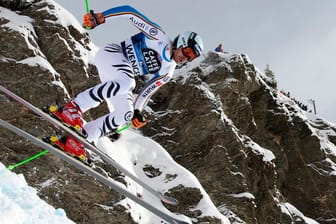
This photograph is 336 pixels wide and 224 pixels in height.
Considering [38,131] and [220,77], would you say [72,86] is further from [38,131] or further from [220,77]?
[220,77]

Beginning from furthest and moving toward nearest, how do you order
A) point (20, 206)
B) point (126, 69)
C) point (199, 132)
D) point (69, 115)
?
1. point (199, 132)
2. point (126, 69)
3. point (69, 115)
4. point (20, 206)

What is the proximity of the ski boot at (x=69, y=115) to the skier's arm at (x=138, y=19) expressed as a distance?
5.44 feet

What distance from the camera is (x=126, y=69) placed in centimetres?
686

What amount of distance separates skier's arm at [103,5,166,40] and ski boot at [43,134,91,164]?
2.14 m

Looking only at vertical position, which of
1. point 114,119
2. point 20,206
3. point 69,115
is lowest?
point 20,206

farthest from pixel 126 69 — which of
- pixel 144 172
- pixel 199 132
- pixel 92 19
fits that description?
pixel 199 132

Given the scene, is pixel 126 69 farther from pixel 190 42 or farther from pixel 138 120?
pixel 190 42

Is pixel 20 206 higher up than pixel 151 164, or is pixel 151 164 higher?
pixel 20 206

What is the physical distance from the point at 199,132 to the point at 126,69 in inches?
711

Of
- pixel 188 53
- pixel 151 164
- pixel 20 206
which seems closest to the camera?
pixel 20 206

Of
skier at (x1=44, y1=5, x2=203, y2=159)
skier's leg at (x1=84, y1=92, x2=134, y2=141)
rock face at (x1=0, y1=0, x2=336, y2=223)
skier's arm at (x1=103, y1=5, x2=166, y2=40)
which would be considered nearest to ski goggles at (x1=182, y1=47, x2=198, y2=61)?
skier at (x1=44, y1=5, x2=203, y2=159)

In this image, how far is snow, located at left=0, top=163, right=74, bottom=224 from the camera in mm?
4004

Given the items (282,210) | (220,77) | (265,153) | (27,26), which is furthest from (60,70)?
(282,210)

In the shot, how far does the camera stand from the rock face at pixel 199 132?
14.8 metres
